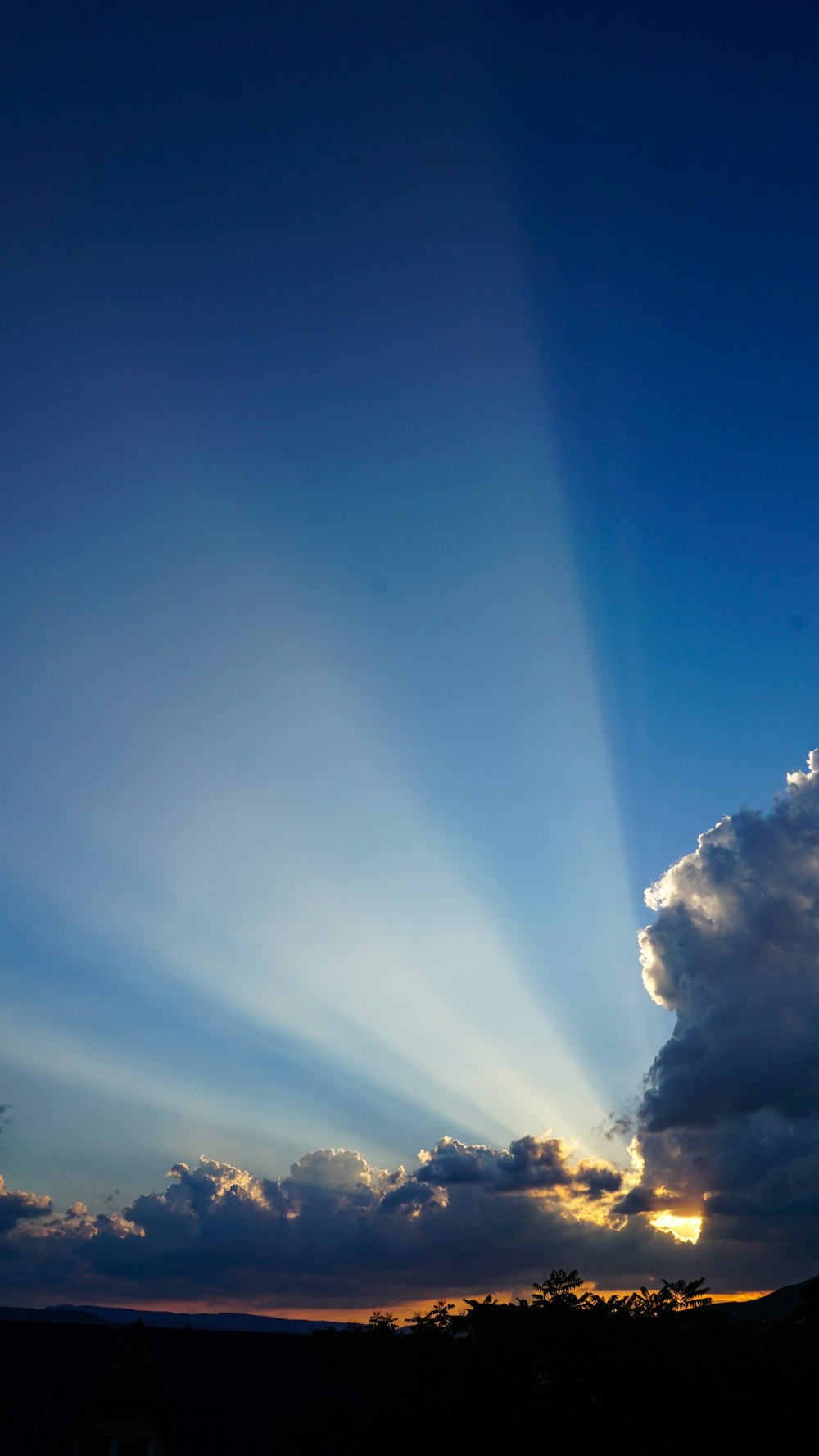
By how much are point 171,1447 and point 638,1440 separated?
3054 cm

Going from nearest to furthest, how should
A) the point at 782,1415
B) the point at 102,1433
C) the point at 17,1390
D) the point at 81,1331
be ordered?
the point at 782,1415 → the point at 102,1433 → the point at 17,1390 → the point at 81,1331

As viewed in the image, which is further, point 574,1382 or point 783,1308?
point 783,1308

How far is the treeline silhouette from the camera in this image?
1469 cm

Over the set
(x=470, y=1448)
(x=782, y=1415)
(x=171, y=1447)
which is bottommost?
(x=171, y=1447)

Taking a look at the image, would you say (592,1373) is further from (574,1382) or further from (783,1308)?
(783,1308)

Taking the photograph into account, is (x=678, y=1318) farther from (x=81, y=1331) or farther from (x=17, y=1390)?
(x=81, y=1331)

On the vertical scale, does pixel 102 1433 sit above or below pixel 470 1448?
below

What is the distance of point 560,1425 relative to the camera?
1492 cm

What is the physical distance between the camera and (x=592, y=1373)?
51.4 ft

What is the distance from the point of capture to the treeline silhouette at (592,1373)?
1469 cm

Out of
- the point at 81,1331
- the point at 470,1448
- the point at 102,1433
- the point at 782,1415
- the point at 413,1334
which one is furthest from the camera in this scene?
the point at 81,1331

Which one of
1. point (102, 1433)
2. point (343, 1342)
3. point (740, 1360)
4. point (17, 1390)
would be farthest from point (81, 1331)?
point (740, 1360)

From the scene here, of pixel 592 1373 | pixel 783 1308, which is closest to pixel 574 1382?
pixel 592 1373

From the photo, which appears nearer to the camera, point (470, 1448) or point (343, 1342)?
point (470, 1448)
